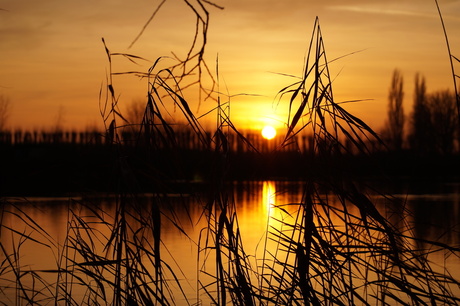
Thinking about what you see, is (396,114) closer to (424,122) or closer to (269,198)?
(424,122)

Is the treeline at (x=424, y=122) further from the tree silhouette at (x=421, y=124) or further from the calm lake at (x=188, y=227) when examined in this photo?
the calm lake at (x=188, y=227)

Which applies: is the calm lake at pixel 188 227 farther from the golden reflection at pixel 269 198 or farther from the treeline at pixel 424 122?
the treeline at pixel 424 122

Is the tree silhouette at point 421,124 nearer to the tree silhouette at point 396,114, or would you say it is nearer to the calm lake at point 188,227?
the tree silhouette at point 396,114

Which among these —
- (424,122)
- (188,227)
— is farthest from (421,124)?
(188,227)

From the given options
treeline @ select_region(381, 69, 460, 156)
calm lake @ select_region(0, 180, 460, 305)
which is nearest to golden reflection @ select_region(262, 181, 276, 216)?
calm lake @ select_region(0, 180, 460, 305)

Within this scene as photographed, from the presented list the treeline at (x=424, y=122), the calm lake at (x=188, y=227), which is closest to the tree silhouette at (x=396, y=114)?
the treeline at (x=424, y=122)

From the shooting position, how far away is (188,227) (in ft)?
27.0

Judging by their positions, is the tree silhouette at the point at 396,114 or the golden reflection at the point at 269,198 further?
the tree silhouette at the point at 396,114

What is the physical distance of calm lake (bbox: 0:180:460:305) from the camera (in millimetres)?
2852

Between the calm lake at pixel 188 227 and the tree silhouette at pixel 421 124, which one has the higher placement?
the tree silhouette at pixel 421 124

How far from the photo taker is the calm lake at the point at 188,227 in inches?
112

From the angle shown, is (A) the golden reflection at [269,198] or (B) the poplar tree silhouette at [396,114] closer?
(A) the golden reflection at [269,198]

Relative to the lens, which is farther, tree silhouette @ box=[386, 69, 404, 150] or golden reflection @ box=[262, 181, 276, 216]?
tree silhouette @ box=[386, 69, 404, 150]

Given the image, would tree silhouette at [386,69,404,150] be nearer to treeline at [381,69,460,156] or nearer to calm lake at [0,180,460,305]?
treeline at [381,69,460,156]
